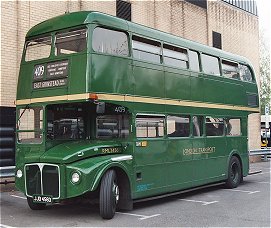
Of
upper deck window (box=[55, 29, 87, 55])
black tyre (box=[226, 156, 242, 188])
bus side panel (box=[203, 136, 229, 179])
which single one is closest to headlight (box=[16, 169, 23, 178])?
upper deck window (box=[55, 29, 87, 55])

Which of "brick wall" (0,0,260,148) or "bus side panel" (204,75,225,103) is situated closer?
"bus side panel" (204,75,225,103)

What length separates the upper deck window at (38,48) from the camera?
355 inches

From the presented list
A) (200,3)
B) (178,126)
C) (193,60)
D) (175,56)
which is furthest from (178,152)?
(200,3)

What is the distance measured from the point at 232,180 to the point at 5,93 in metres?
7.32

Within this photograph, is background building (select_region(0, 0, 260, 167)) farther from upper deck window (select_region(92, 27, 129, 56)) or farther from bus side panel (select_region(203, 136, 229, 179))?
bus side panel (select_region(203, 136, 229, 179))

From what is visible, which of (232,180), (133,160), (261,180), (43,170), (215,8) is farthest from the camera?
(215,8)

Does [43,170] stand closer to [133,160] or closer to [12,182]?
[133,160]

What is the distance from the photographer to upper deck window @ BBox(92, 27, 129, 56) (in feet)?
27.8

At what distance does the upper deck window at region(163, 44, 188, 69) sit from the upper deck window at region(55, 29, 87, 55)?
8.58 feet

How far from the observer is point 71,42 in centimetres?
867

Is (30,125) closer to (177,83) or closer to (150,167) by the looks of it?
(150,167)

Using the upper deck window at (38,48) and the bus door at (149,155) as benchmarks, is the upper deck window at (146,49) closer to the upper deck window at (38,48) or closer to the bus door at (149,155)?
the bus door at (149,155)

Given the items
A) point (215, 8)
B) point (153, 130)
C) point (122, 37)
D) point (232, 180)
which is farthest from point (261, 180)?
point (215, 8)

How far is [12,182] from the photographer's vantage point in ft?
38.7
